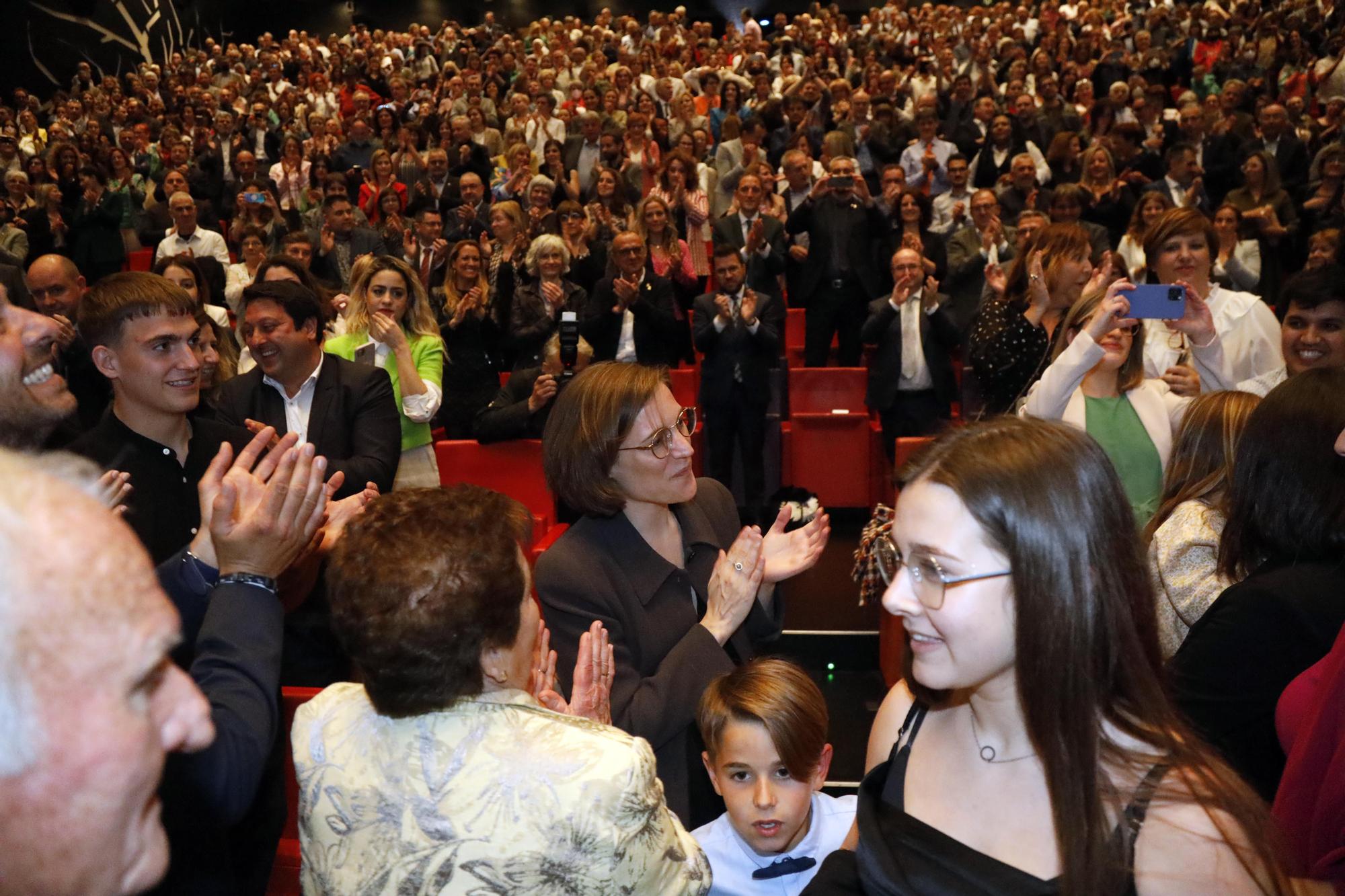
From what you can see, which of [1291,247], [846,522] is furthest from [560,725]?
[1291,247]

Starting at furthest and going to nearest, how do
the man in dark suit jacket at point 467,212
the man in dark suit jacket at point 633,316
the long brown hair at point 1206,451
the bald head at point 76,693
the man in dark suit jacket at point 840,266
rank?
the man in dark suit jacket at point 467,212 < the man in dark suit jacket at point 840,266 < the man in dark suit jacket at point 633,316 < the long brown hair at point 1206,451 < the bald head at point 76,693

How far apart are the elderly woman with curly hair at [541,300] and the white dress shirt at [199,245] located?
3083mm

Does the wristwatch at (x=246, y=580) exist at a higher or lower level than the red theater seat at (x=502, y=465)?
higher

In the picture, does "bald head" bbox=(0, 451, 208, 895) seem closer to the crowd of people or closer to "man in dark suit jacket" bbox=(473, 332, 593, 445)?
the crowd of people

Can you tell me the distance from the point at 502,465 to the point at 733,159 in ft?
15.9

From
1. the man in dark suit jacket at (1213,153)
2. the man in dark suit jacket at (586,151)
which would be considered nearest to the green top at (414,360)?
the man in dark suit jacket at (586,151)

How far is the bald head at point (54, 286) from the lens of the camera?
4285 mm

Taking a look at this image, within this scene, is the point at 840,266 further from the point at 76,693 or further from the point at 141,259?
the point at 141,259

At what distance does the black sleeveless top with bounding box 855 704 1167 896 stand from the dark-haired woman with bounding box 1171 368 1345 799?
63 cm

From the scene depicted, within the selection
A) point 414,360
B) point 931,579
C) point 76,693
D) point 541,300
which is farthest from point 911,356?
point 76,693

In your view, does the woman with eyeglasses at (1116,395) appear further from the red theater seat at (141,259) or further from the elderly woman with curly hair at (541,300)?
the red theater seat at (141,259)

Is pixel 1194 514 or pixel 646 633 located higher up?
pixel 1194 514

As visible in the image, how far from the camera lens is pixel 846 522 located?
17.6 ft

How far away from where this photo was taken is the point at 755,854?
1.95 meters
